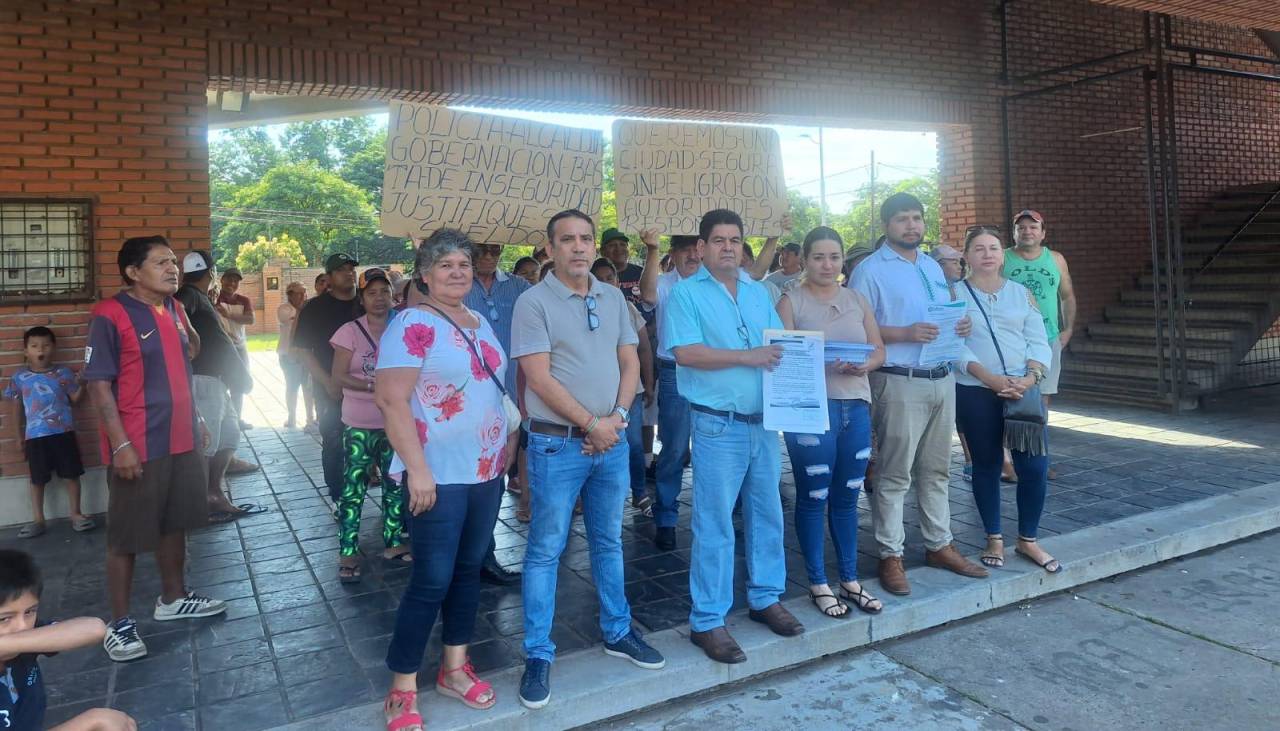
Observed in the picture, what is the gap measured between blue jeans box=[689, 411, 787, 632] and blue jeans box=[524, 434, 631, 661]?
373 millimetres

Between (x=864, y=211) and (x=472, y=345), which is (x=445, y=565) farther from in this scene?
(x=864, y=211)

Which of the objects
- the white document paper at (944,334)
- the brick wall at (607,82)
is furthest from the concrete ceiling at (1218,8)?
the white document paper at (944,334)

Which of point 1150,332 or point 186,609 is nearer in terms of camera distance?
point 186,609

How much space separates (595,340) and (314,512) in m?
3.71

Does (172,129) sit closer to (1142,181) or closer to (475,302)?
(475,302)

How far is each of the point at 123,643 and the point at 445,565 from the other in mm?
1734

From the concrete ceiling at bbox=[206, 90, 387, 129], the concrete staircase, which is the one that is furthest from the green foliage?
the concrete ceiling at bbox=[206, 90, 387, 129]

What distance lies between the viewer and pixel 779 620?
3.73 m

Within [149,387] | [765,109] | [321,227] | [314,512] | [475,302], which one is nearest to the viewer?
[149,387]

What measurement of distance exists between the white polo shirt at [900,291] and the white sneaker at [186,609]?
3507 mm

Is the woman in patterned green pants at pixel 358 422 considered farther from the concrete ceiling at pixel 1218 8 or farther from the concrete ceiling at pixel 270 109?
the concrete ceiling at pixel 1218 8

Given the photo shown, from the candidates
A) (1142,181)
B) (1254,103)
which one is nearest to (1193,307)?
(1142,181)

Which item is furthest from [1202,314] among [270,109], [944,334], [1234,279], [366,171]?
[366,171]

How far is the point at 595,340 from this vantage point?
3.37 meters
